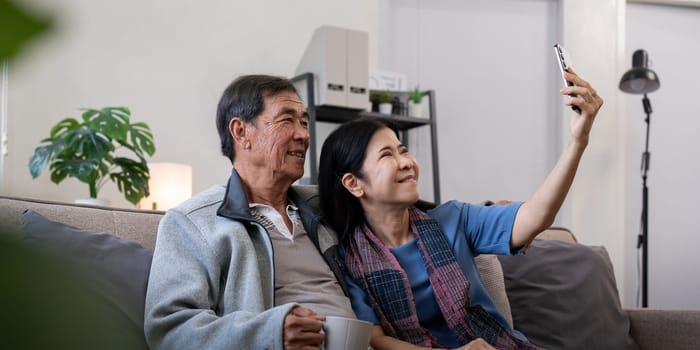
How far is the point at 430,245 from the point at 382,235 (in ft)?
0.45

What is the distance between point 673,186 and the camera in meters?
5.07

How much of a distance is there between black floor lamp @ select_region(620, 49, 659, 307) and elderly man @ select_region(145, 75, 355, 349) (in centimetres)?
320

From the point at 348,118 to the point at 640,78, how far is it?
1728 millimetres

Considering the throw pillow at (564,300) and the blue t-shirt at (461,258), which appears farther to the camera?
the throw pillow at (564,300)

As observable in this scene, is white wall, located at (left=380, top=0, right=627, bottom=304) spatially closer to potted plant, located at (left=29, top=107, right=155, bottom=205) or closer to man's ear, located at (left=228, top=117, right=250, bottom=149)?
potted plant, located at (left=29, top=107, right=155, bottom=205)

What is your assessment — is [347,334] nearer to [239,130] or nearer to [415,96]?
[239,130]

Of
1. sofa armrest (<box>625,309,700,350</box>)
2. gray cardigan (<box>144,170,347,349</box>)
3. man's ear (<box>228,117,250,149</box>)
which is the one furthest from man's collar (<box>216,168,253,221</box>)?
sofa armrest (<box>625,309,700,350</box>)

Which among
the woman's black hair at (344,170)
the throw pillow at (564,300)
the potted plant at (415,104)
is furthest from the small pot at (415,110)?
the woman's black hair at (344,170)

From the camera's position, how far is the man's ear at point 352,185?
5.76 feet

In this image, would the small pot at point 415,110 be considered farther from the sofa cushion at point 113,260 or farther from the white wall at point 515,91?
the sofa cushion at point 113,260

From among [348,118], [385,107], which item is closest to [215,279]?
[348,118]

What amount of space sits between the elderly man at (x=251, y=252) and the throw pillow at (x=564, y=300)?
0.60m

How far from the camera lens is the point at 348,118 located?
428 cm

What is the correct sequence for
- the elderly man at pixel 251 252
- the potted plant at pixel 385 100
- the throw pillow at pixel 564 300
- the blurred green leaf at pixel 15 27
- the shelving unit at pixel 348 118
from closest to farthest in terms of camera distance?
the blurred green leaf at pixel 15 27, the elderly man at pixel 251 252, the throw pillow at pixel 564 300, the shelving unit at pixel 348 118, the potted plant at pixel 385 100
